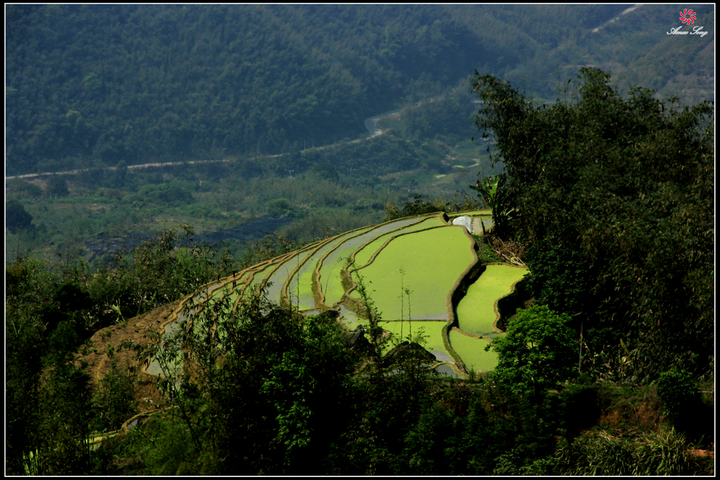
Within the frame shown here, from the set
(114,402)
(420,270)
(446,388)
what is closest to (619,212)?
(446,388)

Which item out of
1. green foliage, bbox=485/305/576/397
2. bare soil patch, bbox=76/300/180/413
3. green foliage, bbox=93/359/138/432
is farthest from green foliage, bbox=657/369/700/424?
green foliage, bbox=93/359/138/432

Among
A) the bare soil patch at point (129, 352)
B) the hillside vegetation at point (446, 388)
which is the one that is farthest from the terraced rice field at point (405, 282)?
the hillside vegetation at point (446, 388)

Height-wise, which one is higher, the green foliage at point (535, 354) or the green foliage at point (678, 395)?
the green foliage at point (535, 354)

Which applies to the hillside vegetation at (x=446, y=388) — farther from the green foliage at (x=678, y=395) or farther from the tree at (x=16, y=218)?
the tree at (x=16, y=218)

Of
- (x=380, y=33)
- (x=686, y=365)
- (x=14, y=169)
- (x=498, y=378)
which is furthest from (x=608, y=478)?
(x=380, y=33)

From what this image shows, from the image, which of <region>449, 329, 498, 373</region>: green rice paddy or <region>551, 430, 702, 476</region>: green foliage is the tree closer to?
<region>449, 329, 498, 373</region>: green rice paddy

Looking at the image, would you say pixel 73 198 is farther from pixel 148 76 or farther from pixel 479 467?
pixel 479 467
